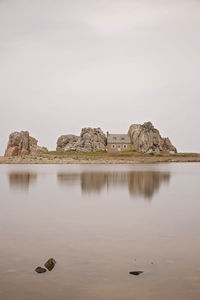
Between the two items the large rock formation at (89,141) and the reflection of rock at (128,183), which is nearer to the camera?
the reflection of rock at (128,183)

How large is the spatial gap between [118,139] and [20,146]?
43181mm

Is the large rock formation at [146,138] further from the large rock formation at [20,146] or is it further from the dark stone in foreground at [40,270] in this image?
the dark stone in foreground at [40,270]

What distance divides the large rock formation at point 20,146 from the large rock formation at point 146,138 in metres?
42.1

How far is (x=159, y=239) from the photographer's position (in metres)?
9.87

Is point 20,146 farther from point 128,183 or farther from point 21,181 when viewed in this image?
point 128,183

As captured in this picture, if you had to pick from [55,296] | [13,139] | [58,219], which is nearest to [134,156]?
[13,139]

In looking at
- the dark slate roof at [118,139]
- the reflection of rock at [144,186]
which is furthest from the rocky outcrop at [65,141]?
the reflection of rock at [144,186]

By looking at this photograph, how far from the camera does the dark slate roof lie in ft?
414

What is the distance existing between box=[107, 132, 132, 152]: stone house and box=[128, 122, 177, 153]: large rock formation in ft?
8.73

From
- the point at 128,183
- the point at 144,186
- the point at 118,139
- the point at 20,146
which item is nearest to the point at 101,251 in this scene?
the point at 144,186

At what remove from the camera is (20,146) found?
12925 cm

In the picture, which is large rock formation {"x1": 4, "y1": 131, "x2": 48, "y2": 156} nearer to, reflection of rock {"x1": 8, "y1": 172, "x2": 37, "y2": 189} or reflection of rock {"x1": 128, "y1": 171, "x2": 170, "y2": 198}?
reflection of rock {"x1": 8, "y1": 172, "x2": 37, "y2": 189}

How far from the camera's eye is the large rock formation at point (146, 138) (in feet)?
408

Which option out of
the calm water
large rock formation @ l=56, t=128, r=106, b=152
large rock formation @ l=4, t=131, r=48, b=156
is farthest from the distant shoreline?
the calm water
